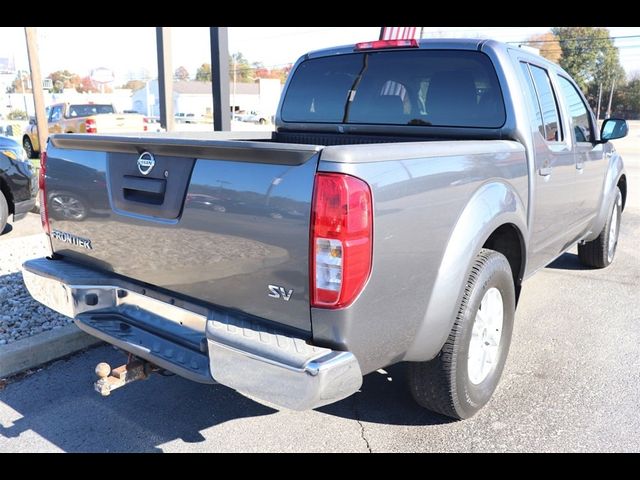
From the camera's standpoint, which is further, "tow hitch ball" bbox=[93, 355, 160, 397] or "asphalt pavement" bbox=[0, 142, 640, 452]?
"asphalt pavement" bbox=[0, 142, 640, 452]

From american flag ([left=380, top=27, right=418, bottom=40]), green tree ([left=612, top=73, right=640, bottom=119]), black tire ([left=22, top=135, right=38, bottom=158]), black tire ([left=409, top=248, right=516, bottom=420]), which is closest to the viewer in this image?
black tire ([left=409, top=248, right=516, bottom=420])

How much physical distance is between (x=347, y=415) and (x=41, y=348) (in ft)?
6.74

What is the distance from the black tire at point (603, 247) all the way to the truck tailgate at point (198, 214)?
4.46 metres

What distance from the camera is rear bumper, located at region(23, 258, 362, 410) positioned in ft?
7.04

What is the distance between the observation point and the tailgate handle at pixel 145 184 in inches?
102

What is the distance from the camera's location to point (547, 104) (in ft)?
12.9

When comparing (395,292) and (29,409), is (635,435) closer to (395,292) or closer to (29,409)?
(395,292)

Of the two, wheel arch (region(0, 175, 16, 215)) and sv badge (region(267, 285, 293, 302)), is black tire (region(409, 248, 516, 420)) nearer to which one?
sv badge (region(267, 285, 293, 302))

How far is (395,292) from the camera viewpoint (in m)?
2.35

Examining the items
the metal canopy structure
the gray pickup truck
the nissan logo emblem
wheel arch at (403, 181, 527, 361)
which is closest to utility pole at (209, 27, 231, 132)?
the metal canopy structure

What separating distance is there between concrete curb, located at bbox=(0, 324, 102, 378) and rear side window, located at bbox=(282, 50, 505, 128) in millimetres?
2244

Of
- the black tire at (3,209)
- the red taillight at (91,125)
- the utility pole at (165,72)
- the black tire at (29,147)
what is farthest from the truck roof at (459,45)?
the black tire at (29,147)

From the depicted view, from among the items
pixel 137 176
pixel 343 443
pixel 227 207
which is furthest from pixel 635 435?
pixel 137 176

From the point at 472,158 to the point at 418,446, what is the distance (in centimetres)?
147
